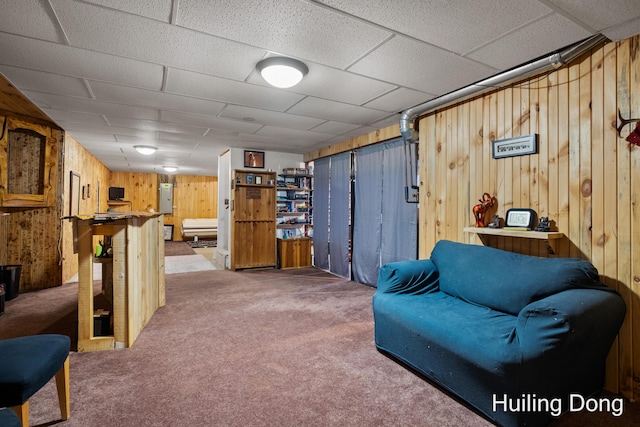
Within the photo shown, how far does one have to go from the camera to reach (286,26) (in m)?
2.05

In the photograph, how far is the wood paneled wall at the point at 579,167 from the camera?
6.85 feet

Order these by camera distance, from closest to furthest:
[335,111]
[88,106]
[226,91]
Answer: [226,91] → [88,106] → [335,111]

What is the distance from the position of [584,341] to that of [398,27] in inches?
84.0

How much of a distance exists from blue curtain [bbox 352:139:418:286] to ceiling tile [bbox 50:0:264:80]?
2470mm

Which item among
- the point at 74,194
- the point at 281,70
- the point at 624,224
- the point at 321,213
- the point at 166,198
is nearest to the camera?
the point at 624,224

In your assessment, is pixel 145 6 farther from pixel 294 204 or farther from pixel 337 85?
pixel 294 204

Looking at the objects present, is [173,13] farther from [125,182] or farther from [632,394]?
[125,182]

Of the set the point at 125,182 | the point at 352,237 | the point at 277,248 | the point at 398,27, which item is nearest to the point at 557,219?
the point at 398,27

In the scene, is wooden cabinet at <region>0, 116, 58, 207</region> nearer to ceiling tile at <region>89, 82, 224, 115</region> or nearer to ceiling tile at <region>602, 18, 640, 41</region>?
ceiling tile at <region>89, 82, 224, 115</region>

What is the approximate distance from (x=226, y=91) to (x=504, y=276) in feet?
9.88

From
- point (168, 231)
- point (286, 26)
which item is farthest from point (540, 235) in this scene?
point (168, 231)

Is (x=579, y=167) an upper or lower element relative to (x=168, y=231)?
upper

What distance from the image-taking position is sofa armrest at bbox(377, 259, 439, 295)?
261 centimetres

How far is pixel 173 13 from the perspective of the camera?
192 cm
